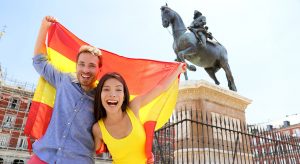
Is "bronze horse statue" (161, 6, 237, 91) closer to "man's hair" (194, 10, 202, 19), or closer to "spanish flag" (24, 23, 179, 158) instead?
"man's hair" (194, 10, 202, 19)

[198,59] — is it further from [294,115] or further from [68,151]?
[294,115]

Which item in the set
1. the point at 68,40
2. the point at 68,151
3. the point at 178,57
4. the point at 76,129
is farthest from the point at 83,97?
the point at 178,57

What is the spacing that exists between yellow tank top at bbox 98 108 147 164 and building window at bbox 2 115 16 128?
150 feet

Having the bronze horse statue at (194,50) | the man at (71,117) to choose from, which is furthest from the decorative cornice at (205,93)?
the man at (71,117)

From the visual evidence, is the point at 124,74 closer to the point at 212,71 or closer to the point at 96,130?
the point at 96,130

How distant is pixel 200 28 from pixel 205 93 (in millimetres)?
2268

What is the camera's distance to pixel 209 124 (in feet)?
20.1

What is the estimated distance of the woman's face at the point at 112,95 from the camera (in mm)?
2359

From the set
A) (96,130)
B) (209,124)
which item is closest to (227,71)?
(209,124)

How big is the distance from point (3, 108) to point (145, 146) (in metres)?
46.9

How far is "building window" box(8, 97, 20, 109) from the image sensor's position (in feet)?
142

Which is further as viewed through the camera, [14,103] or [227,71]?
[14,103]

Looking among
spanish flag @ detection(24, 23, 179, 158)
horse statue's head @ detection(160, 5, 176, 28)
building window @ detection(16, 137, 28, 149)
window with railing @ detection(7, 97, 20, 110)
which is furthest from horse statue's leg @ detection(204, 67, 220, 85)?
window with railing @ detection(7, 97, 20, 110)

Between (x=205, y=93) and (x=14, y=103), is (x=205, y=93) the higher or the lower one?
the lower one
